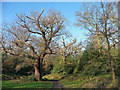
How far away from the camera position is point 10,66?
487 inches

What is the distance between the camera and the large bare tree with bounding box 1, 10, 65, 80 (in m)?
9.43

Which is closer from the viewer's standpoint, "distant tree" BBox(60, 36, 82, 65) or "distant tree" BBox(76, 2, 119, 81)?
"distant tree" BBox(76, 2, 119, 81)

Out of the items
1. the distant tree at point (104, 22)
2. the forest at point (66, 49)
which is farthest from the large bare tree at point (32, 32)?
the distant tree at point (104, 22)

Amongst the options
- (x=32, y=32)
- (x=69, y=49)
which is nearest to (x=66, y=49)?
(x=69, y=49)

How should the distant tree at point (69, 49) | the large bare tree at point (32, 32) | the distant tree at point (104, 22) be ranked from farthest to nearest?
the distant tree at point (69, 49) < the large bare tree at point (32, 32) < the distant tree at point (104, 22)

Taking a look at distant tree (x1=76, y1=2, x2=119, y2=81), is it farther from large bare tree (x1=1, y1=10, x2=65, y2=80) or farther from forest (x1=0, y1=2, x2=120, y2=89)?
large bare tree (x1=1, y1=10, x2=65, y2=80)

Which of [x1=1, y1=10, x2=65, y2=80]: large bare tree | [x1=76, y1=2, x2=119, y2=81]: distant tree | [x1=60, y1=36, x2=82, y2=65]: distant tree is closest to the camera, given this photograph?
[x1=76, y1=2, x2=119, y2=81]: distant tree

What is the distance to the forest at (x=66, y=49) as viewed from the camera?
7484 mm

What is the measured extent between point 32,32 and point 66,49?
4.69 m

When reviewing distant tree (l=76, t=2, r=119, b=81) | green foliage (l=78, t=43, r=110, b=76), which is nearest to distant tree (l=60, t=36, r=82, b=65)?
green foliage (l=78, t=43, r=110, b=76)

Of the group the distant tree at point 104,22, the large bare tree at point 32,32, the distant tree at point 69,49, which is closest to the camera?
the distant tree at point 104,22

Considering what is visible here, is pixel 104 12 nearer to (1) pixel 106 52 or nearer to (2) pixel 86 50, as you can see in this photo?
(1) pixel 106 52

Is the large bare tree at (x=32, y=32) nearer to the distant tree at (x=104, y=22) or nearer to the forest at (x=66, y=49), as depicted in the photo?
the forest at (x=66, y=49)

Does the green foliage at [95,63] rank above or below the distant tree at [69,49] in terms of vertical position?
below
